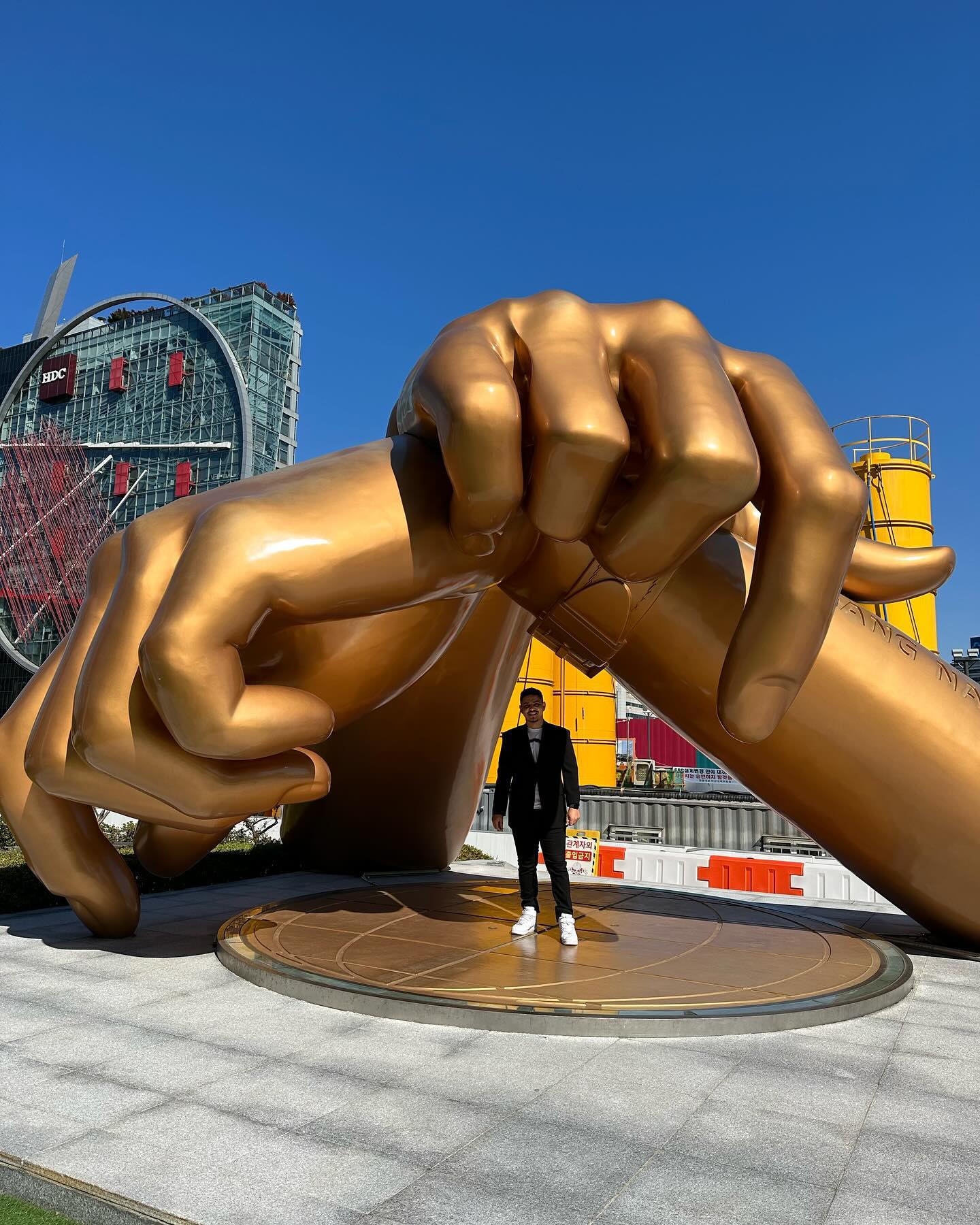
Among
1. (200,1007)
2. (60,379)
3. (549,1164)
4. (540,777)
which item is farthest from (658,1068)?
(60,379)

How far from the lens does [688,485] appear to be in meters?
5.49

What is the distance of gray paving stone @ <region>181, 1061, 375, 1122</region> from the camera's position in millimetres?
3971

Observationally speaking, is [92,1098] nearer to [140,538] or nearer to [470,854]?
[140,538]

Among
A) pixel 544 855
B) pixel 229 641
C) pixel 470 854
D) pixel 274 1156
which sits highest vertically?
pixel 229 641

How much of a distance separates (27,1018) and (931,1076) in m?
4.81

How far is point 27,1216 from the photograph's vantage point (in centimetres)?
327

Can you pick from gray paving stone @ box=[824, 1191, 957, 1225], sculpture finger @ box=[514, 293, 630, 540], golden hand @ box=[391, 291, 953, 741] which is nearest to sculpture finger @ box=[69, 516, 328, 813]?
golden hand @ box=[391, 291, 953, 741]

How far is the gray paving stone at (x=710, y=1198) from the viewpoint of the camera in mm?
3172

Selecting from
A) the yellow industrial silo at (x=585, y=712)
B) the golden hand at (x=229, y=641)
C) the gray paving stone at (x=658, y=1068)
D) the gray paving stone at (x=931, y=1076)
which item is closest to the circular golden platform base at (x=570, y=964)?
the gray paving stone at (x=658, y=1068)

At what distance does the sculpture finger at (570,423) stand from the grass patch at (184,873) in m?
5.96

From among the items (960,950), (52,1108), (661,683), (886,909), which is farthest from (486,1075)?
(886,909)

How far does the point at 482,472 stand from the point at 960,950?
18.9 feet

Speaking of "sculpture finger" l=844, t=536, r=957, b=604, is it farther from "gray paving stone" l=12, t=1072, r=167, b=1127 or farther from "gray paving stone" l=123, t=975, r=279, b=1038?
"gray paving stone" l=12, t=1072, r=167, b=1127

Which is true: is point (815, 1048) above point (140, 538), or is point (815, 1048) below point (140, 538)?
below
